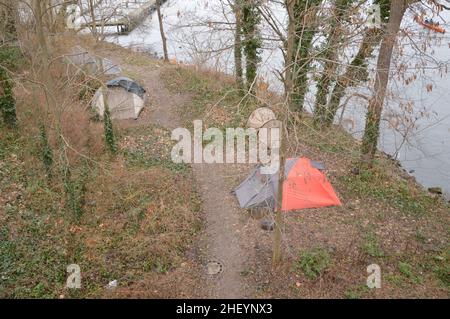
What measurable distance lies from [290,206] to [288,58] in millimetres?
5024

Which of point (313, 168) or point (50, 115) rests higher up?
point (50, 115)

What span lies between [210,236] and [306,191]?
10.2 ft

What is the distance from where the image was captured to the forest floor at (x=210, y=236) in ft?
30.0

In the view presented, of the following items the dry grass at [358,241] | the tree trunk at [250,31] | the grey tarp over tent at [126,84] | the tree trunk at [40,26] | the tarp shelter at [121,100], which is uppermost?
the tree trunk at [250,31]

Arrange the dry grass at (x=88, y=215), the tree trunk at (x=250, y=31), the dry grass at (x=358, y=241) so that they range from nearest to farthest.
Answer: the dry grass at (x=358, y=241), the dry grass at (x=88, y=215), the tree trunk at (x=250, y=31)

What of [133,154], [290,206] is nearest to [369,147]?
[290,206]

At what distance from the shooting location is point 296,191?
1177 cm

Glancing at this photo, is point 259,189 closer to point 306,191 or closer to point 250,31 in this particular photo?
point 306,191

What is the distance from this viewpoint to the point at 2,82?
13828 millimetres

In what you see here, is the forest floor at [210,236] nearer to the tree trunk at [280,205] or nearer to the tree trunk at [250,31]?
the tree trunk at [280,205]

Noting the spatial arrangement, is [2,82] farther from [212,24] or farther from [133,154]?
[212,24]

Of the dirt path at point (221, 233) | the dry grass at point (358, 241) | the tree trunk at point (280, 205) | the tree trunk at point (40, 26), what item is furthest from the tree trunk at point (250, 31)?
the tree trunk at point (280, 205)

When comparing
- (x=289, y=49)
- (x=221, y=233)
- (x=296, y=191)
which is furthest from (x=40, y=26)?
(x=296, y=191)

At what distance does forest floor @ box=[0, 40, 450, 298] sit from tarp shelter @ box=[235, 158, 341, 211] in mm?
329
